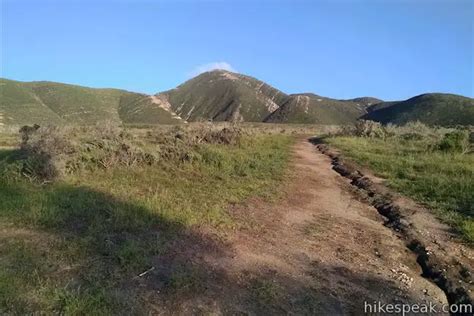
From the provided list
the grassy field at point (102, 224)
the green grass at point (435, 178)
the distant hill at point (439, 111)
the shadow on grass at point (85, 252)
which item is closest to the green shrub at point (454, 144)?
the green grass at point (435, 178)

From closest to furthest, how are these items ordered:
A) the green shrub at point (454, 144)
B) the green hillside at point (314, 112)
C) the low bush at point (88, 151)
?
the low bush at point (88, 151) → the green shrub at point (454, 144) → the green hillside at point (314, 112)

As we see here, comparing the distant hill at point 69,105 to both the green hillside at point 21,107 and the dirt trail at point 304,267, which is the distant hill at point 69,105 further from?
the dirt trail at point 304,267

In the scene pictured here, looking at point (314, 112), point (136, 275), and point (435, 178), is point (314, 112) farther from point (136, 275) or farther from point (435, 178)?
point (136, 275)

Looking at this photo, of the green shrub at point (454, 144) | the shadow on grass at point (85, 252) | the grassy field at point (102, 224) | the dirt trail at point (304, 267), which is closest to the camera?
the shadow on grass at point (85, 252)

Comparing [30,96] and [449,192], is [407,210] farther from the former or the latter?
[30,96]

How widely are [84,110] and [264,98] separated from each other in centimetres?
5774

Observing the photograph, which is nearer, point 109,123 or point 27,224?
point 27,224

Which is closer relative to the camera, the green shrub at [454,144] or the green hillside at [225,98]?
the green shrub at [454,144]

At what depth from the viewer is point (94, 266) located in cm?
491

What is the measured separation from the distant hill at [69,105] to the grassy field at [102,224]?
56724 mm

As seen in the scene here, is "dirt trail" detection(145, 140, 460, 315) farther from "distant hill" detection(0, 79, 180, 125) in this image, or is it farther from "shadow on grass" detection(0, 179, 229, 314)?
"distant hill" detection(0, 79, 180, 125)

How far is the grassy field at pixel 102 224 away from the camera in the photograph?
4.29m

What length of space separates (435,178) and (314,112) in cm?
9711

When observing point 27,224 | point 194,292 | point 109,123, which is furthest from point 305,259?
point 109,123
